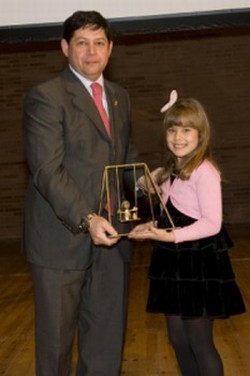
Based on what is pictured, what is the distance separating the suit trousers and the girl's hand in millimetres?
314

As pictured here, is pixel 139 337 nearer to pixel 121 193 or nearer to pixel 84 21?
pixel 121 193

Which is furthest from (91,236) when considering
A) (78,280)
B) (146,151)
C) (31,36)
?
(146,151)

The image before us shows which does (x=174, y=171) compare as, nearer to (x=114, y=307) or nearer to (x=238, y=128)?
(x=114, y=307)

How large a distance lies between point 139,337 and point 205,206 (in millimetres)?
2185

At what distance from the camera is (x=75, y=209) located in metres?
2.69

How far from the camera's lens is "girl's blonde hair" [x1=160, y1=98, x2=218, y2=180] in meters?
2.79

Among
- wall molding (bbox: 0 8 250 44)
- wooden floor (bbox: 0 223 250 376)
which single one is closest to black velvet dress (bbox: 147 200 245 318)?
→ wooden floor (bbox: 0 223 250 376)

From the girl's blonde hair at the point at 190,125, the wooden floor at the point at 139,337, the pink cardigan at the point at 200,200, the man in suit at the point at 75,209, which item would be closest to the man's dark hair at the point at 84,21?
the man in suit at the point at 75,209

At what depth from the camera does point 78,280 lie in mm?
2885

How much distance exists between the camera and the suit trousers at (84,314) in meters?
2.87

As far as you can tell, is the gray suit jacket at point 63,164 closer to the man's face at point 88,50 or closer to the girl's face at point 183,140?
the man's face at point 88,50

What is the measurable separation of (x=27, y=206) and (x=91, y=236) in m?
0.34

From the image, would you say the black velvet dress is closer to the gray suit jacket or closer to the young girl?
the young girl

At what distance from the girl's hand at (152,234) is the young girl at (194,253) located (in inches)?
2.7
